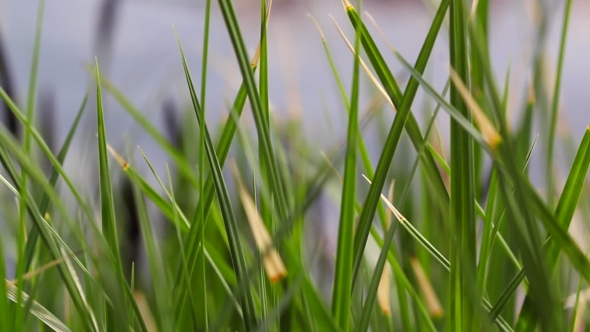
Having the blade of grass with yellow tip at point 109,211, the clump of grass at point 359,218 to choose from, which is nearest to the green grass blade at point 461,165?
the clump of grass at point 359,218

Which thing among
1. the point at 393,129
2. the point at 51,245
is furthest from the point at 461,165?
the point at 51,245

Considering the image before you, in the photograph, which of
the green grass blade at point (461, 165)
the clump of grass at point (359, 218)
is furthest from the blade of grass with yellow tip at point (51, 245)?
the green grass blade at point (461, 165)

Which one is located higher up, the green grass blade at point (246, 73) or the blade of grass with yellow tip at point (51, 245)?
the green grass blade at point (246, 73)

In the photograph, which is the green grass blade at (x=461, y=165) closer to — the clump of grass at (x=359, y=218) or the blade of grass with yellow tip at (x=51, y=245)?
the clump of grass at (x=359, y=218)

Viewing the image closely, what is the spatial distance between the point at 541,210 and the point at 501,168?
14 millimetres

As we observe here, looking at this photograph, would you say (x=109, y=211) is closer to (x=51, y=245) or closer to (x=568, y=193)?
(x=51, y=245)

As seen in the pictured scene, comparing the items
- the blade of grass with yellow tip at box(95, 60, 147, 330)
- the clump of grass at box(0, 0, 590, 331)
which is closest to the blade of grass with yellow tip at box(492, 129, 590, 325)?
the clump of grass at box(0, 0, 590, 331)

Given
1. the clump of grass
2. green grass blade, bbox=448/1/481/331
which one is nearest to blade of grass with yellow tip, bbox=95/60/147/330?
the clump of grass

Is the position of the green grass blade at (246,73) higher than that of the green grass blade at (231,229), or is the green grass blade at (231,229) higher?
the green grass blade at (246,73)

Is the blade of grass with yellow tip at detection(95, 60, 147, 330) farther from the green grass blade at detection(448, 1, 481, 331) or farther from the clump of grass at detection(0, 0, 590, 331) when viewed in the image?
the green grass blade at detection(448, 1, 481, 331)

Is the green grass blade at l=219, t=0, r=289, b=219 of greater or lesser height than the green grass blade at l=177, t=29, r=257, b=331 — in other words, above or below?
above

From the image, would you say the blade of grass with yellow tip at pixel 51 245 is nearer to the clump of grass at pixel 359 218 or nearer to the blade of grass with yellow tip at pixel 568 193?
the clump of grass at pixel 359 218

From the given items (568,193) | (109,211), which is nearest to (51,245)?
(109,211)

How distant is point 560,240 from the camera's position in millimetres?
143
